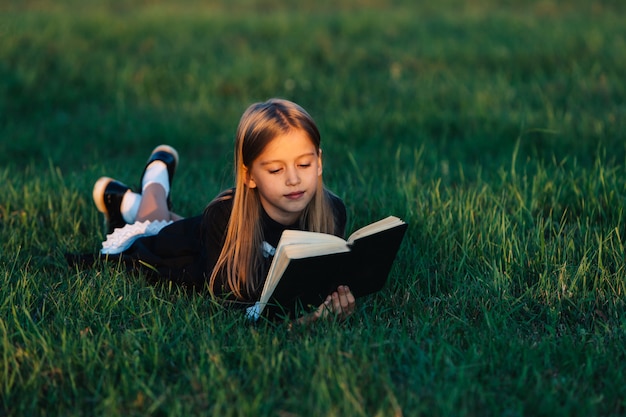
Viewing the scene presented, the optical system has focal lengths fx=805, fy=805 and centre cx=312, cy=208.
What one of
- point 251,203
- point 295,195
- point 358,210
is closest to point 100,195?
point 251,203

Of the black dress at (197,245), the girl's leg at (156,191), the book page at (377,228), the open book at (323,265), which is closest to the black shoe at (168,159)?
the girl's leg at (156,191)

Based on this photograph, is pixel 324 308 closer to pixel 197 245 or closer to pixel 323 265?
pixel 323 265

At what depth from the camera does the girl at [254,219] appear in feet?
10.8

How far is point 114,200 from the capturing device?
4371 mm

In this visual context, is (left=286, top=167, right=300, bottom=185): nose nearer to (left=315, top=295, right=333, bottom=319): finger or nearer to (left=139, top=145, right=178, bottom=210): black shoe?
(left=315, top=295, right=333, bottom=319): finger

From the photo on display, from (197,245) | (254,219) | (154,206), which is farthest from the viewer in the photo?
(154,206)

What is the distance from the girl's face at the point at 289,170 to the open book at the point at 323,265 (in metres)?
0.37

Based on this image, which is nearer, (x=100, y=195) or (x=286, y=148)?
(x=286, y=148)

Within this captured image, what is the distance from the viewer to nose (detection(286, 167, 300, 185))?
10.7ft

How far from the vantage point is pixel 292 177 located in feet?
10.7

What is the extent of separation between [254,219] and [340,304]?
0.57 meters

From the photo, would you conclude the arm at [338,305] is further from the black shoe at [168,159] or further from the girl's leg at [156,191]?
the black shoe at [168,159]

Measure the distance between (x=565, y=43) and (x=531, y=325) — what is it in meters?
5.95

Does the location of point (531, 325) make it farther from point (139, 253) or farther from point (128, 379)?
point (139, 253)
